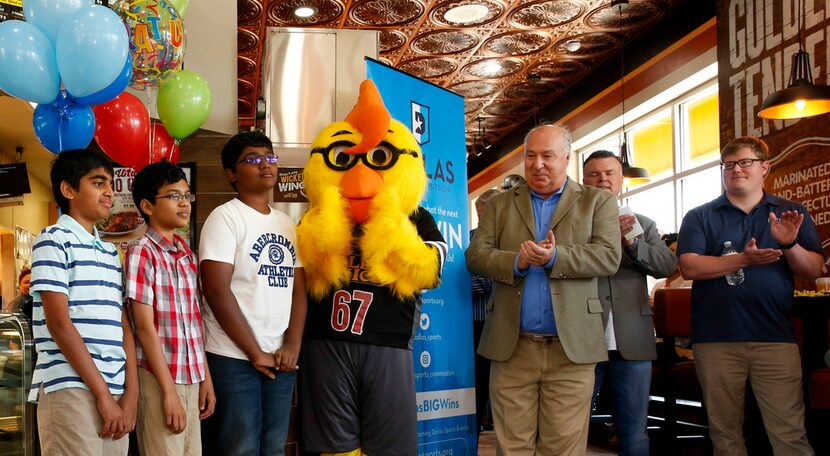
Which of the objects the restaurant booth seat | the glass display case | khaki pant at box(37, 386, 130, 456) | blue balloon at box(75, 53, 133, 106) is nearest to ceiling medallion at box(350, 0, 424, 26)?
the restaurant booth seat

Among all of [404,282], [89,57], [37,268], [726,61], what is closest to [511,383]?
[404,282]

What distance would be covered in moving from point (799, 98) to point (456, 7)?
4065 millimetres

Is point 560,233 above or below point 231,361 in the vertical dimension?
above

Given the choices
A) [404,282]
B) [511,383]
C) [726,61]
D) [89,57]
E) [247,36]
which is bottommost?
[511,383]

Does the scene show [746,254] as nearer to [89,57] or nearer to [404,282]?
[404,282]

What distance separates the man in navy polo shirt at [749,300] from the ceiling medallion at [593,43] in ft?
20.2

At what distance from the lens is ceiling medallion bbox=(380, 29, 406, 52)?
28.0 feet

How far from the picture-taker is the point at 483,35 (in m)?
8.70

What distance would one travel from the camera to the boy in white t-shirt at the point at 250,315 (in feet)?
7.84

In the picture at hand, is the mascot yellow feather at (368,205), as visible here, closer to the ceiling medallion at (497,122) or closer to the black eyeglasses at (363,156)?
the black eyeglasses at (363,156)

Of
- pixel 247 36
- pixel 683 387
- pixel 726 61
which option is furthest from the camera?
pixel 247 36

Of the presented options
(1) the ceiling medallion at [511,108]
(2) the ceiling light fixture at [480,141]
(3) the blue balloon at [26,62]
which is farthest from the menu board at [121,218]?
(2) the ceiling light fixture at [480,141]

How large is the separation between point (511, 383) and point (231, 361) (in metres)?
1.02

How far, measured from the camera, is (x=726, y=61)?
6.97 metres
